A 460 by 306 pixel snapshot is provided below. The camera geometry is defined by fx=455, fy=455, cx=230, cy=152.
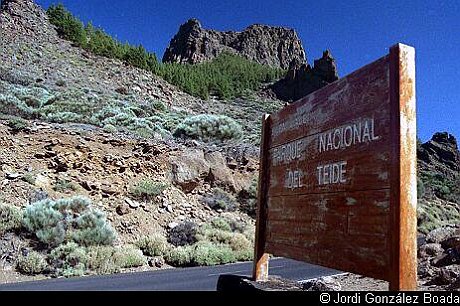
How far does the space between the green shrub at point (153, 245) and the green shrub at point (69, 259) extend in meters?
2.25

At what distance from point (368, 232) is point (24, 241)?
12.5 metres

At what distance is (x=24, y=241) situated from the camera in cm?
1314

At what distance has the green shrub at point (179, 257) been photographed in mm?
13867

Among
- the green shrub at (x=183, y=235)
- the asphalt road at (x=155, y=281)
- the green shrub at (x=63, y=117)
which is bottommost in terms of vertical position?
the asphalt road at (x=155, y=281)

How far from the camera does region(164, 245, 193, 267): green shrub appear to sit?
13867 millimetres

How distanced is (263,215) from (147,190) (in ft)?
47.8

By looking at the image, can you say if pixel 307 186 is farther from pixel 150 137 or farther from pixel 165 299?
pixel 150 137

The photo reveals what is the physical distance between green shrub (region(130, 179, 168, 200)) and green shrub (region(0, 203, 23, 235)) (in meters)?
5.24

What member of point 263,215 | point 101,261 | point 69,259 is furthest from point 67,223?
Result: point 263,215

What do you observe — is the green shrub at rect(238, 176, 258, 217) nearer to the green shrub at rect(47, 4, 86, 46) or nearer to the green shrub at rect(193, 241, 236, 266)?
the green shrub at rect(193, 241, 236, 266)

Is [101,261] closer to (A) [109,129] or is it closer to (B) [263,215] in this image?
(B) [263,215]

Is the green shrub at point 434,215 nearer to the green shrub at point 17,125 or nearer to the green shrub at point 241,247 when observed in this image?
the green shrub at point 241,247

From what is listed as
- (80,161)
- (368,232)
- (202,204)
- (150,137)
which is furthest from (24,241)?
(368,232)

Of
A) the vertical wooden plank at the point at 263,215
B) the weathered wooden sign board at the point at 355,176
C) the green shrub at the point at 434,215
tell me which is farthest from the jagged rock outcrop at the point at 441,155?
the weathered wooden sign board at the point at 355,176
